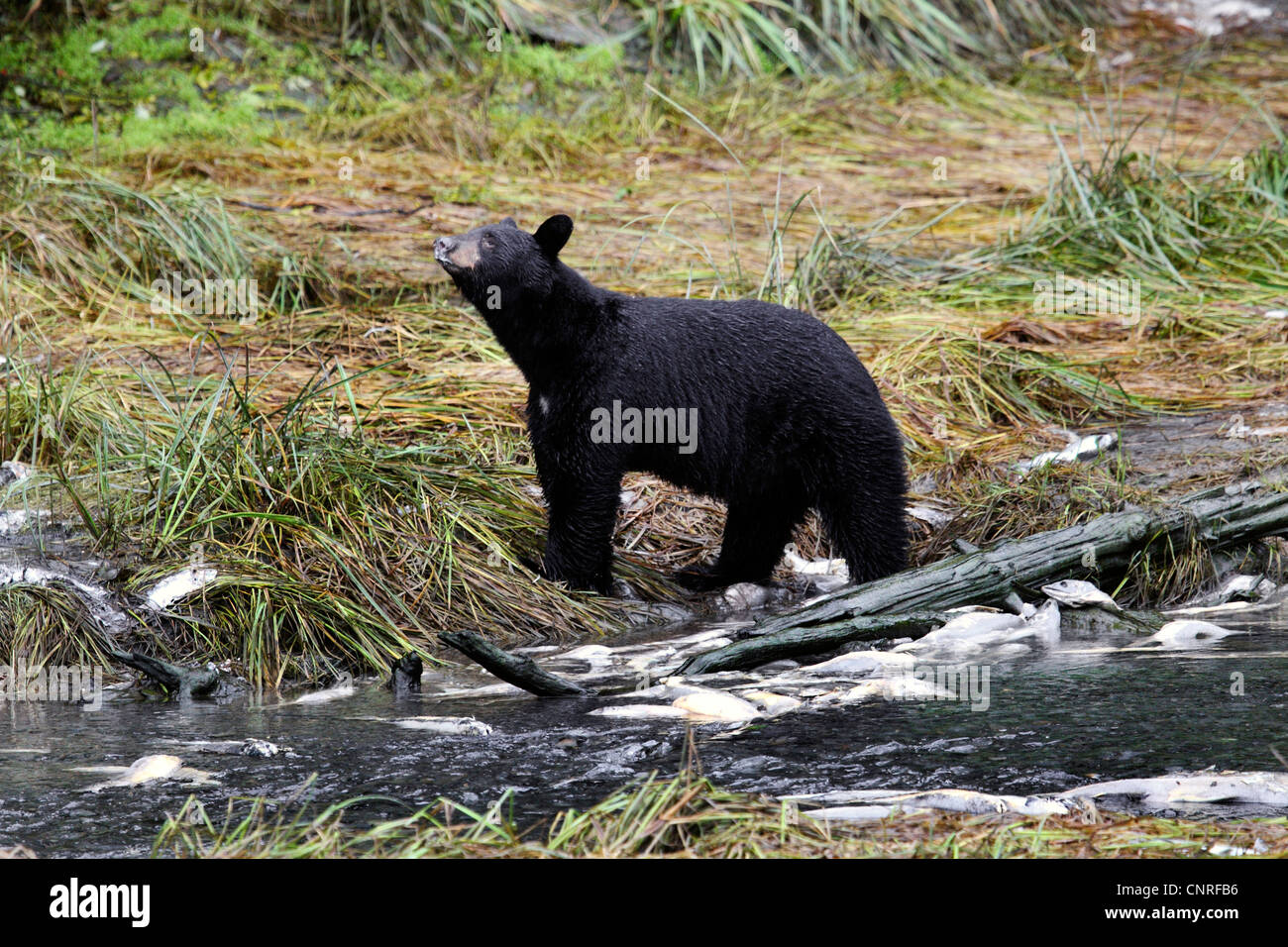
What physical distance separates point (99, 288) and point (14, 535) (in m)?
2.53

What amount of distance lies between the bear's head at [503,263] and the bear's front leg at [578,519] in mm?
547

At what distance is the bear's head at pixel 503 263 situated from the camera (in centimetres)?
482

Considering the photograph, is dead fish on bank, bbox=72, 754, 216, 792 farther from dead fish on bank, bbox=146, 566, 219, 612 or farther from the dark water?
dead fish on bank, bbox=146, 566, 219, 612

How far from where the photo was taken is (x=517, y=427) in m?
5.99

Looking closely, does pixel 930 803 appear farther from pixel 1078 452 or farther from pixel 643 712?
pixel 1078 452

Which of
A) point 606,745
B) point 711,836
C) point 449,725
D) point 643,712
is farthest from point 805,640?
point 711,836

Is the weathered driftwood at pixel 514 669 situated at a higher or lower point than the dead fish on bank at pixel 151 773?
higher

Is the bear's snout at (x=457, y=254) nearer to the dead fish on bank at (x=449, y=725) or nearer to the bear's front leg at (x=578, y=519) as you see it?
the bear's front leg at (x=578, y=519)

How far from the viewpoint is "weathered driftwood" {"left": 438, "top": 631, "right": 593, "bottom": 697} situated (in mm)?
3754

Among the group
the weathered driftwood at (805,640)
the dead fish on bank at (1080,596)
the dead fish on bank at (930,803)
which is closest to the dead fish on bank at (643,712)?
the weathered driftwood at (805,640)

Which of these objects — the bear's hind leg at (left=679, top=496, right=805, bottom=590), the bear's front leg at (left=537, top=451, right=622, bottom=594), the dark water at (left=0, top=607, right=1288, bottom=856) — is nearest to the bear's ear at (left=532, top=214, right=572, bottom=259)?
the bear's front leg at (left=537, top=451, right=622, bottom=594)

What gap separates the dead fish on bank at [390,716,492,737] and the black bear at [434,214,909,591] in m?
1.34

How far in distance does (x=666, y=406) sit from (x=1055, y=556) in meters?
1.37

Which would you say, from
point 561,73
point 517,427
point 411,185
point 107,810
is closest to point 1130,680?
point 107,810
